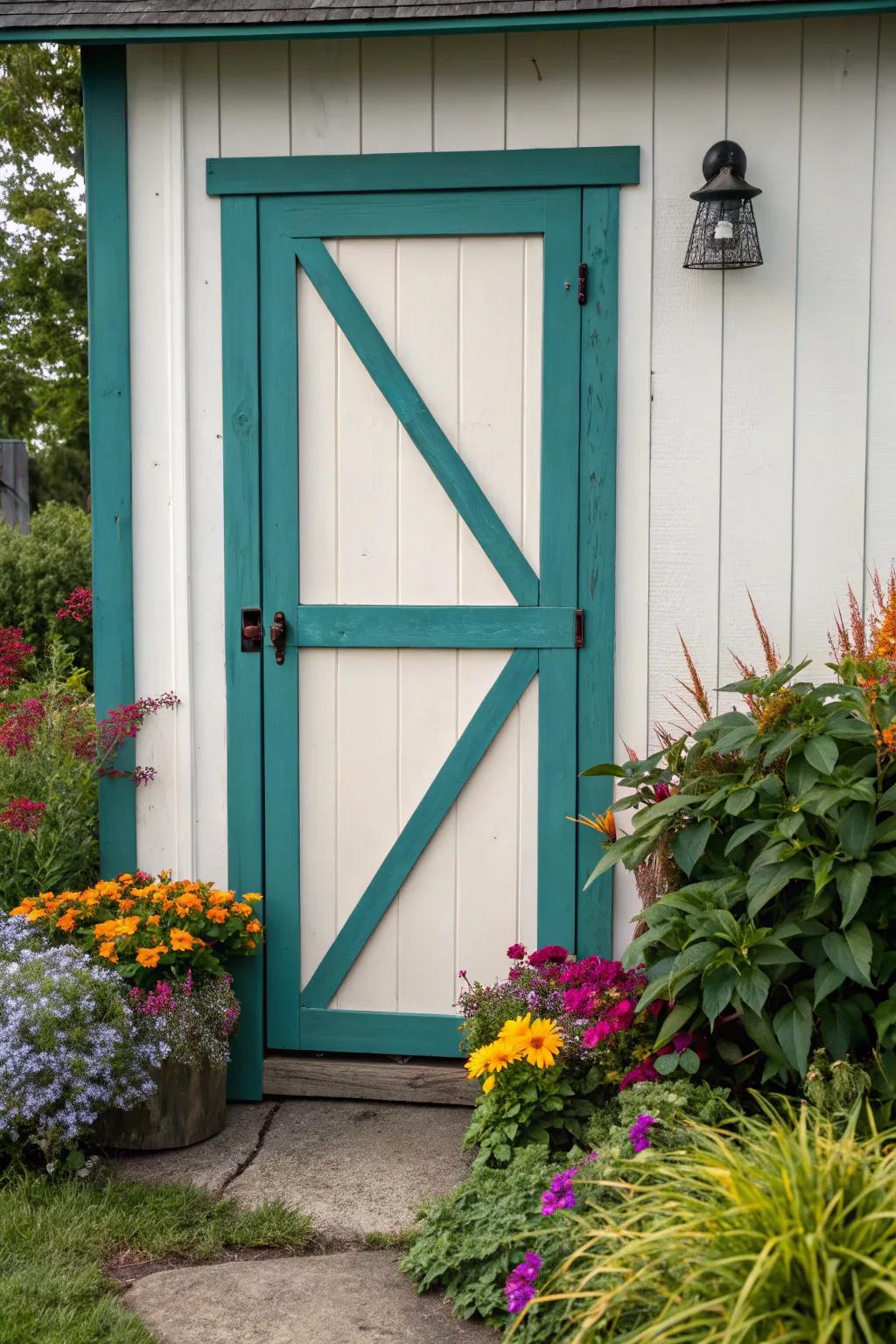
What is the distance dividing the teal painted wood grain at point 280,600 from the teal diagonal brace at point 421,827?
0.11 m

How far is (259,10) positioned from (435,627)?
177 centimetres

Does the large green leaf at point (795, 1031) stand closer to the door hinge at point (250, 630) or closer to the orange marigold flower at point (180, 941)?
the orange marigold flower at point (180, 941)

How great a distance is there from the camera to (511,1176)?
3014 millimetres

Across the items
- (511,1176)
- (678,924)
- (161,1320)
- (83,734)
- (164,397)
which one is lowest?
(161,1320)

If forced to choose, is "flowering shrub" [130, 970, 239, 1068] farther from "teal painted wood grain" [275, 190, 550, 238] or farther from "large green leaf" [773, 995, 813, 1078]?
"teal painted wood grain" [275, 190, 550, 238]

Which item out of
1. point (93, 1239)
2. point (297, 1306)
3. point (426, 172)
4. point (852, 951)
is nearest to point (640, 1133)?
point (852, 951)

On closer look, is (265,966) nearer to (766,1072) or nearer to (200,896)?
(200,896)

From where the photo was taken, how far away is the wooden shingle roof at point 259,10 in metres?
3.47

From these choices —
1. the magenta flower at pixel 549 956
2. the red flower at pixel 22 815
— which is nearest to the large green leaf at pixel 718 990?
the magenta flower at pixel 549 956

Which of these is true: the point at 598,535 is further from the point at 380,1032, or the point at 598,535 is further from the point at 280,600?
the point at 380,1032

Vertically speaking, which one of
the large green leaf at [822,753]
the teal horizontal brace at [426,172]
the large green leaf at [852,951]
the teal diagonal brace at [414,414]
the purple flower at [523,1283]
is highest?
the teal horizontal brace at [426,172]

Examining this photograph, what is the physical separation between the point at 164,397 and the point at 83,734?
1.07m

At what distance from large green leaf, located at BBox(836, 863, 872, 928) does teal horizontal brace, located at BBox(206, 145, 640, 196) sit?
2.04 metres

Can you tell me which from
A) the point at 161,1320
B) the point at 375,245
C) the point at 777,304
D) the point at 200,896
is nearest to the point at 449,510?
the point at 375,245
